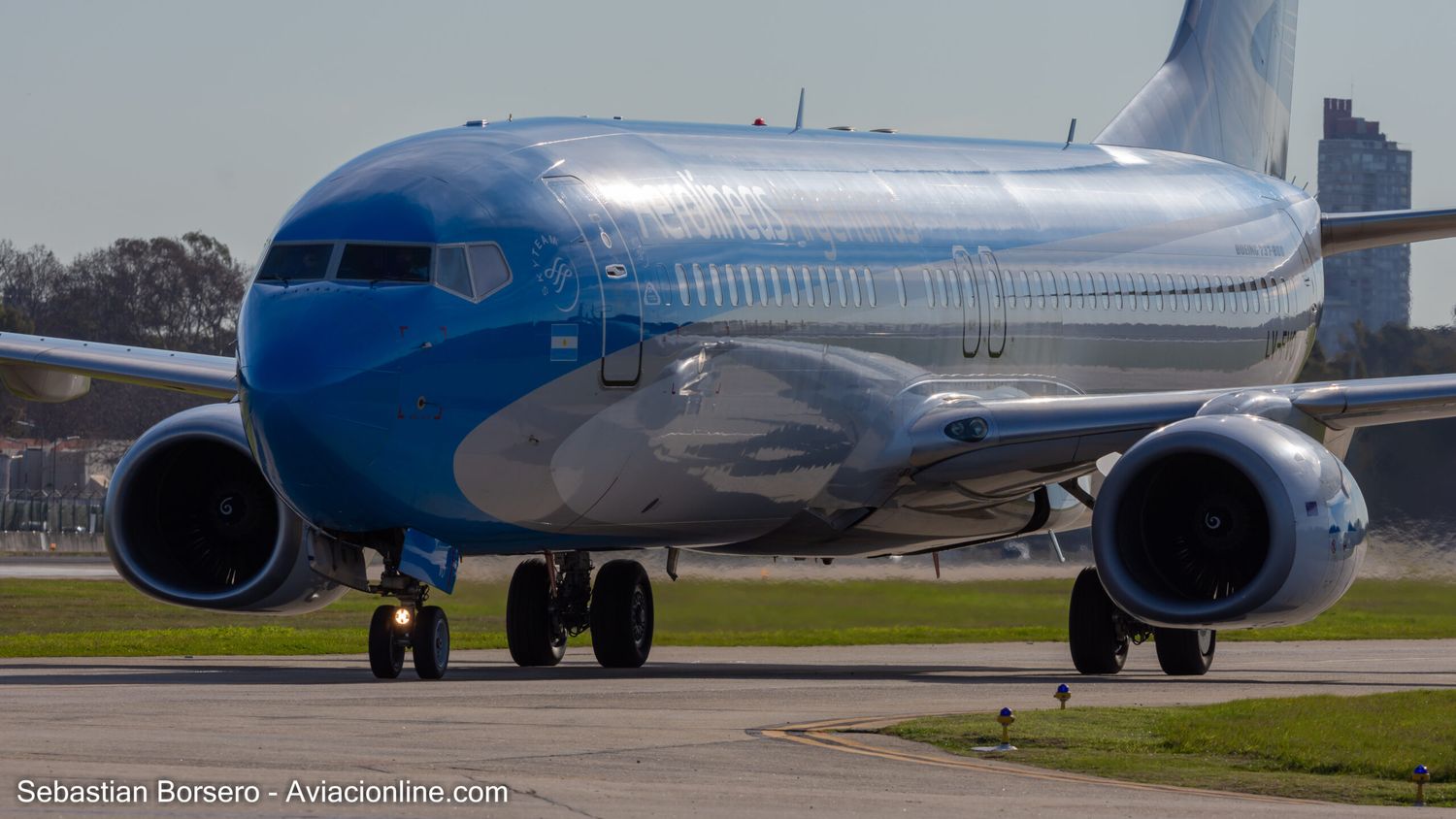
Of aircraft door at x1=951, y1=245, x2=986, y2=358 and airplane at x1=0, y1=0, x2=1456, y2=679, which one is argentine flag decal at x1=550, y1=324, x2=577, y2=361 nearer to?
airplane at x1=0, y1=0, x2=1456, y2=679

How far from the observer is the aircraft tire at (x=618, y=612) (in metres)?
22.6

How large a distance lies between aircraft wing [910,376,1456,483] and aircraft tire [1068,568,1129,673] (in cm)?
190

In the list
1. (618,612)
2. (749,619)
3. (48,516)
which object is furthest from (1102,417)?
(48,516)

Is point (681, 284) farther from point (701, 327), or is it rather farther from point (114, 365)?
point (114, 365)

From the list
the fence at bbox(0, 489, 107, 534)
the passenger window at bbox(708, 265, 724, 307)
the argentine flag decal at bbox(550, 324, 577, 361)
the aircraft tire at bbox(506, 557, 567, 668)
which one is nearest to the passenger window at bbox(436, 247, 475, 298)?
the argentine flag decal at bbox(550, 324, 577, 361)

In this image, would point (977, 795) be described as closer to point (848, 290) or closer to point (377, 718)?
point (377, 718)

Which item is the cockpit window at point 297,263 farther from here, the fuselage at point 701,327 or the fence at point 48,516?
the fence at point 48,516

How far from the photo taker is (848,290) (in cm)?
2233

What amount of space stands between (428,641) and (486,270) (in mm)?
2872

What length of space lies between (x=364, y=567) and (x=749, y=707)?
418cm

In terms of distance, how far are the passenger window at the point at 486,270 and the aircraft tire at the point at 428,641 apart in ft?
8.25

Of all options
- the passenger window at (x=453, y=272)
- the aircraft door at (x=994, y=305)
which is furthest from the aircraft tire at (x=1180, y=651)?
the passenger window at (x=453, y=272)

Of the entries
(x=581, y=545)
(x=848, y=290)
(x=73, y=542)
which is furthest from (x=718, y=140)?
(x=73, y=542)

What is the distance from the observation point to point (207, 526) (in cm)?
2273
